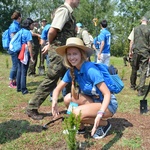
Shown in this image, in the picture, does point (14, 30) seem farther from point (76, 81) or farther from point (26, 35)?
point (76, 81)

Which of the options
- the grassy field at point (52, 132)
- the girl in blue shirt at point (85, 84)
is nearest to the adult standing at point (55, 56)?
the grassy field at point (52, 132)

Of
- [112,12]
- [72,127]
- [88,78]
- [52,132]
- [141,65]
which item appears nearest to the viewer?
[72,127]

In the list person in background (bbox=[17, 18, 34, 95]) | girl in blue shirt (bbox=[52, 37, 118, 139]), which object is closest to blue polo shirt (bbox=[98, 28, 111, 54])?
person in background (bbox=[17, 18, 34, 95])

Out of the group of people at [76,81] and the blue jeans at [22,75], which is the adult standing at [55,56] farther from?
the blue jeans at [22,75]

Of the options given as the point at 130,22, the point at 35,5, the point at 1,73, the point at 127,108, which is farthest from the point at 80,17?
the point at 127,108

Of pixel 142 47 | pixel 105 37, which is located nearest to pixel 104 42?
pixel 105 37

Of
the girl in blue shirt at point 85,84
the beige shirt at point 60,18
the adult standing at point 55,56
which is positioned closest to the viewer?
the girl in blue shirt at point 85,84

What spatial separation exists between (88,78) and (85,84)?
0.37 feet

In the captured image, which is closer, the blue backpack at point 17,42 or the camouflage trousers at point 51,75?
the camouflage trousers at point 51,75

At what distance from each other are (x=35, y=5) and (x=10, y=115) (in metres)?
46.6

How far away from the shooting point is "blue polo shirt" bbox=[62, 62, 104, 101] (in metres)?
3.24

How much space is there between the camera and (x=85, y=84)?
3.43m

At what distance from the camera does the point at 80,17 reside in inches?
2013

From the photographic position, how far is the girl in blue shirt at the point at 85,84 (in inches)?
127
